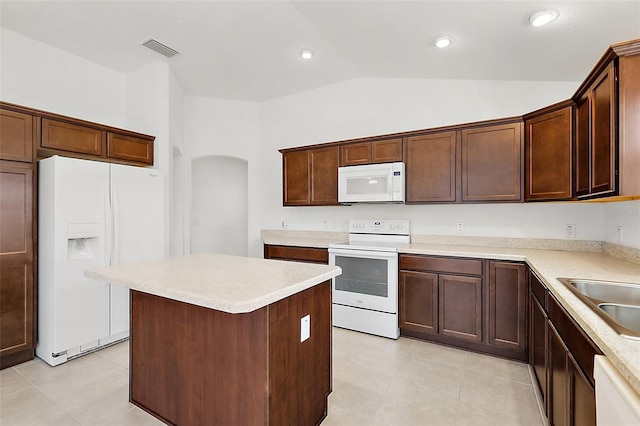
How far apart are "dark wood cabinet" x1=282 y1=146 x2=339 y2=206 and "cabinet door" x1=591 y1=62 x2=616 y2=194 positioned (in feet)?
7.73

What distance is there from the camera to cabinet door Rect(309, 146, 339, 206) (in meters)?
3.78

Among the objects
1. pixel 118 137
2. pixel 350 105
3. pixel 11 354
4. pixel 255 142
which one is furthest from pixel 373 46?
pixel 11 354

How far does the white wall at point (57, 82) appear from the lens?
2938 mm

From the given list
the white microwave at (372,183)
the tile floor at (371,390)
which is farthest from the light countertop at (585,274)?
the tile floor at (371,390)

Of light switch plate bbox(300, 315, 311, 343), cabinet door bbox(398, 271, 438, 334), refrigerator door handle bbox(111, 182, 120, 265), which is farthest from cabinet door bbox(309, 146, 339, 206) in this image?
light switch plate bbox(300, 315, 311, 343)

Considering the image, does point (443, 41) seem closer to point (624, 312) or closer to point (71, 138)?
point (624, 312)

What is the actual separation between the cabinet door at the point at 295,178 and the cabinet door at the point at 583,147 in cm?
266

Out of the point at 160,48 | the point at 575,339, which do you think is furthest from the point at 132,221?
→ the point at 575,339

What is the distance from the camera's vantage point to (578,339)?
1.17 meters

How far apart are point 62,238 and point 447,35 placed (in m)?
3.56

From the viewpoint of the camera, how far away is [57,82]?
3264 millimetres

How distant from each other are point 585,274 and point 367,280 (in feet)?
5.99

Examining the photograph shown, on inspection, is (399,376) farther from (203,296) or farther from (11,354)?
(11,354)

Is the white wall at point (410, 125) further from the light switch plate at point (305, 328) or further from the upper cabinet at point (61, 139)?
the light switch plate at point (305, 328)
